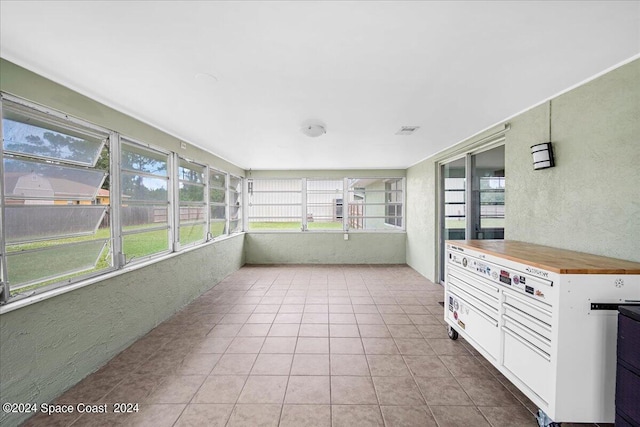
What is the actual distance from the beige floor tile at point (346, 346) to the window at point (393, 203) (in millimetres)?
4172

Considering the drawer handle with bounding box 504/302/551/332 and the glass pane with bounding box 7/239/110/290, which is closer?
the drawer handle with bounding box 504/302/551/332

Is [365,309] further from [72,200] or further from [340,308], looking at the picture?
[72,200]

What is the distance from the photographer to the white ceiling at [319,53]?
1.29m

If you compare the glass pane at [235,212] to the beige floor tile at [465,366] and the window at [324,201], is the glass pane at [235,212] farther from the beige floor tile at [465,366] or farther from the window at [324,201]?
the beige floor tile at [465,366]

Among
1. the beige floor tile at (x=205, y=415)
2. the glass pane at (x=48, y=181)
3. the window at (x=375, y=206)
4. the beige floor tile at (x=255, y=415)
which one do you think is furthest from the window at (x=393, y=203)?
the glass pane at (x=48, y=181)

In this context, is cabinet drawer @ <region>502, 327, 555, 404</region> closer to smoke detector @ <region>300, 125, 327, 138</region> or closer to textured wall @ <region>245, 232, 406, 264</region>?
smoke detector @ <region>300, 125, 327, 138</region>

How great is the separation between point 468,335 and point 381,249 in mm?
4106

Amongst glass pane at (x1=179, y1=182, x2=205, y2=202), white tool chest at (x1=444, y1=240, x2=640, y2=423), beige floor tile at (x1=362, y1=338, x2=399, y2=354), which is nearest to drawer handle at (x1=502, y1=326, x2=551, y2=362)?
white tool chest at (x1=444, y1=240, x2=640, y2=423)

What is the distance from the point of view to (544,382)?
157 cm

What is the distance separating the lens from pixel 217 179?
5.31 metres

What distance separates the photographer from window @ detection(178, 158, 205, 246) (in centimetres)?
389

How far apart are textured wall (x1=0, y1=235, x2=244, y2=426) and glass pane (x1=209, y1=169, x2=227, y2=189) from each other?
1.92 m

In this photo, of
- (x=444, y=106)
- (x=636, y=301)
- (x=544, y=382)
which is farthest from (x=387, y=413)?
(x=444, y=106)

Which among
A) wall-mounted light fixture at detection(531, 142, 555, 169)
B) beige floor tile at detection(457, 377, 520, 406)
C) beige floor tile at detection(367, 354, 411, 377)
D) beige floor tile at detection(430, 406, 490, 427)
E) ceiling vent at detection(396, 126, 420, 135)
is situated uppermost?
ceiling vent at detection(396, 126, 420, 135)
